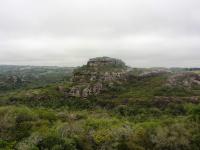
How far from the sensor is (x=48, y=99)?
162 meters

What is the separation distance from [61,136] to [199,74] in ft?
504

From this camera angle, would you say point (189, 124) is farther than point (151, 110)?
No

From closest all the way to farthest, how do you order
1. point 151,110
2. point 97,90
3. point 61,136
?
point 61,136 < point 151,110 < point 97,90

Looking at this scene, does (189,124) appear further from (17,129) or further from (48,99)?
(48,99)

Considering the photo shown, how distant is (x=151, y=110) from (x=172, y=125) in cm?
4966

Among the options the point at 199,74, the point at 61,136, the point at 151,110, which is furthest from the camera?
the point at 199,74

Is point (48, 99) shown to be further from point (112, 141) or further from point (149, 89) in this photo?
point (112, 141)

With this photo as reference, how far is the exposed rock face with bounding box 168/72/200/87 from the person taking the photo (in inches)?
7200

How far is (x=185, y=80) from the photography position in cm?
18675

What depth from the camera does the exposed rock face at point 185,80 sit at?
182875 millimetres

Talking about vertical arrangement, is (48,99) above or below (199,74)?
below

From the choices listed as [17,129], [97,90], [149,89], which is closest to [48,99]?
[97,90]

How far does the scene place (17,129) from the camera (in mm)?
71250

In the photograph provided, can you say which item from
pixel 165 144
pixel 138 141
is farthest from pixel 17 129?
pixel 165 144
